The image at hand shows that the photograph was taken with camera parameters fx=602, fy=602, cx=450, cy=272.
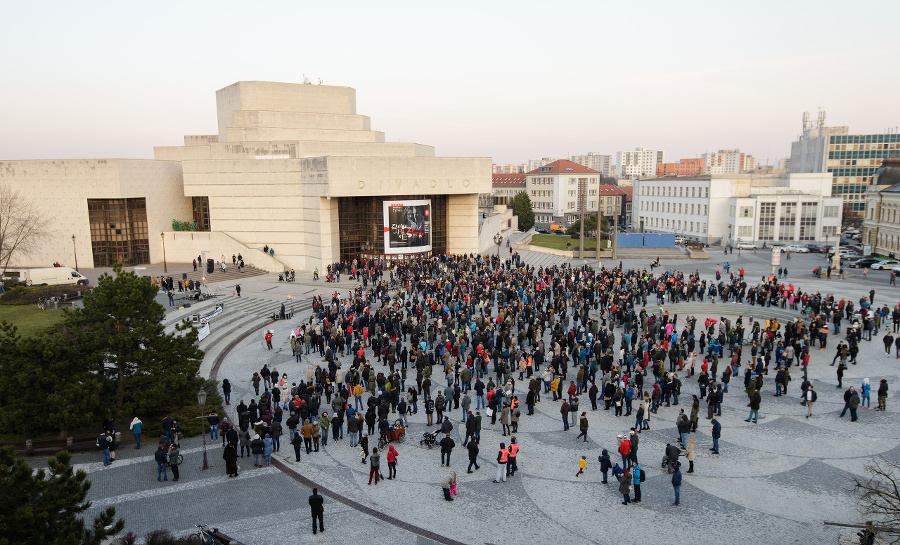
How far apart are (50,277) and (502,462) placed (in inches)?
1210

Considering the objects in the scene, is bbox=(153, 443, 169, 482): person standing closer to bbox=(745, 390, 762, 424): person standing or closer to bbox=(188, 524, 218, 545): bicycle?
bbox=(188, 524, 218, 545): bicycle

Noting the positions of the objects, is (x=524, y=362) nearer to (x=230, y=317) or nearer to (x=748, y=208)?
(x=230, y=317)

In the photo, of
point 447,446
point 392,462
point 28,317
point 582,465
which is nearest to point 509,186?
point 28,317

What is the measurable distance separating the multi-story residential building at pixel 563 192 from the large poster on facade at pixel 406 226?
5264 centimetres

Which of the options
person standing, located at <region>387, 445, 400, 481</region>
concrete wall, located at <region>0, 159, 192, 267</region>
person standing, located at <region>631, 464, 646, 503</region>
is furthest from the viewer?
concrete wall, located at <region>0, 159, 192, 267</region>

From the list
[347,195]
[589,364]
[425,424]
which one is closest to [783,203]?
[347,195]

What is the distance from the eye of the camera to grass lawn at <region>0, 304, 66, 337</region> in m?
24.1

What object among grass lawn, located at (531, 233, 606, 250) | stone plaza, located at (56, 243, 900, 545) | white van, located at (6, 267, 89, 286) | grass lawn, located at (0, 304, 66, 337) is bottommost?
stone plaza, located at (56, 243, 900, 545)

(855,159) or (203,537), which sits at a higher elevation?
(855,159)

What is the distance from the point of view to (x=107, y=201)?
41.4 meters

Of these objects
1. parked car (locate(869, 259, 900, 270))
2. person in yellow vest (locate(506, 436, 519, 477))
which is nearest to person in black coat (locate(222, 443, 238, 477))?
person in yellow vest (locate(506, 436, 519, 477))

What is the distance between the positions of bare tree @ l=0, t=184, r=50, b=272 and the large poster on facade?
73.8 feet

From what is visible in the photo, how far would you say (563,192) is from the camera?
93500 mm

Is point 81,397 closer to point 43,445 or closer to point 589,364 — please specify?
point 43,445
